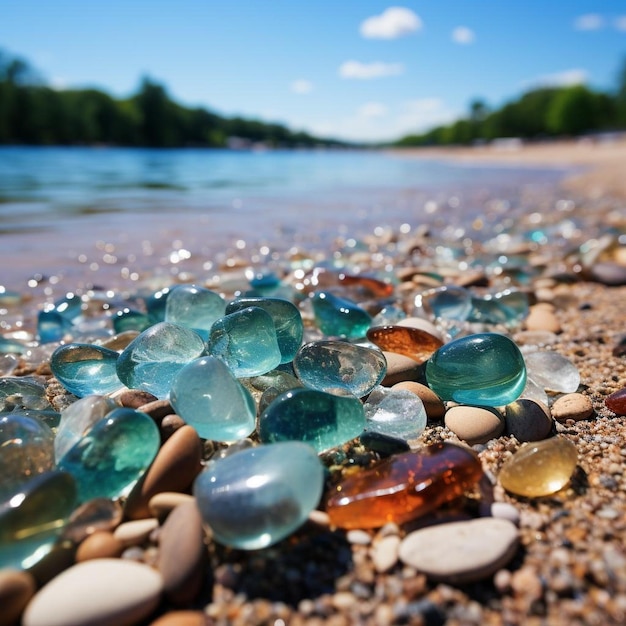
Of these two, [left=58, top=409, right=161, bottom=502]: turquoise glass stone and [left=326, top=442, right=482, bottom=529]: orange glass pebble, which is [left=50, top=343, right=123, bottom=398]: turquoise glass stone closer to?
[left=58, top=409, right=161, bottom=502]: turquoise glass stone

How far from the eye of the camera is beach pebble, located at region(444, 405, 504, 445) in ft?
3.80

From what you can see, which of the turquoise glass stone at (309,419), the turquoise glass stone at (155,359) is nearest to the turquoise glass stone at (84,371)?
the turquoise glass stone at (155,359)

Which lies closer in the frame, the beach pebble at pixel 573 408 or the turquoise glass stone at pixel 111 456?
the turquoise glass stone at pixel 111 456

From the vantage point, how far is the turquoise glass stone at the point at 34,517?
78cm

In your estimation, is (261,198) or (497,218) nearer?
(497,218)

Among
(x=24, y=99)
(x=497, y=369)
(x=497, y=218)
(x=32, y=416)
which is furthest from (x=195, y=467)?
(x=24, y=99)

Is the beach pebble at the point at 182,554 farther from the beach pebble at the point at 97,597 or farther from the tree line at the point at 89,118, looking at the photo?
the tree line at the point at 89,118

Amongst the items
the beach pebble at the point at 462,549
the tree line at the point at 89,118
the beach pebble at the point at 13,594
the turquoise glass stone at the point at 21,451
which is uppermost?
the tree line at the point at 89,118

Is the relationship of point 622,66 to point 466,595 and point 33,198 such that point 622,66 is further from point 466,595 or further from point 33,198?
point 466,595

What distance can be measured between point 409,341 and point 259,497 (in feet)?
2.80

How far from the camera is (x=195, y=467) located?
97 centimetres

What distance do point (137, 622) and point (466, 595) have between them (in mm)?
475

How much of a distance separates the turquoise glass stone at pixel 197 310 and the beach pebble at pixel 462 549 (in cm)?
103

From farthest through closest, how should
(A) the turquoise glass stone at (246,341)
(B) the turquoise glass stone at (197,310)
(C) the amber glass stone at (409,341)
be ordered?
(B) the turquoise glass stone at (197,310)
(C) the amber glass stone at (409,341)
(A) the turquoise glass stone at (246,341)
